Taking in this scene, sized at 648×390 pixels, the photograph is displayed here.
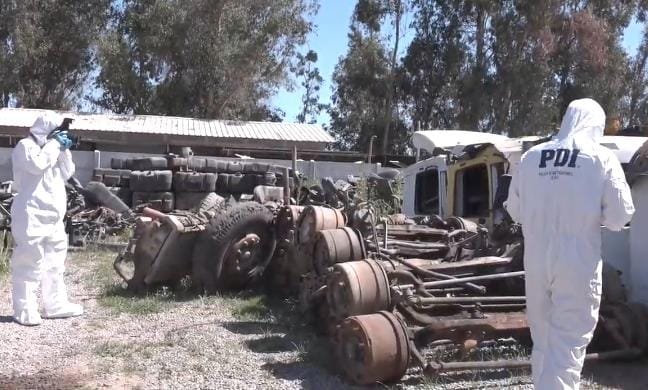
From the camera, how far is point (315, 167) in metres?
19.0

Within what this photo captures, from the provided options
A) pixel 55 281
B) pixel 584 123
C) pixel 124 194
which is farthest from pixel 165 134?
pixel 584 123

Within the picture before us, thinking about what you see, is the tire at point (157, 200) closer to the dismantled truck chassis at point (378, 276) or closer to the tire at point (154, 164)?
the tire at point (154, 164)

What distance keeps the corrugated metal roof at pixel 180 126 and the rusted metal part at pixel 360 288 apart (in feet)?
52.3

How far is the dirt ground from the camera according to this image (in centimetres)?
519

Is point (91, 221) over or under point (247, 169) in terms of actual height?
under

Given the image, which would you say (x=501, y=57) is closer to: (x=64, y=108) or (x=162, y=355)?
Answer: (x=64, y=108)

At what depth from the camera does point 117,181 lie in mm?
15430

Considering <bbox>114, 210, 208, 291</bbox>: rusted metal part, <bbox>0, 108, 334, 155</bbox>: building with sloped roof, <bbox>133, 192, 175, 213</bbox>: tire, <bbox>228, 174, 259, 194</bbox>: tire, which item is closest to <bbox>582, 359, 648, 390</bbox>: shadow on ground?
<bbox>114, 210, 208, 291</bbox>: rusted metal part

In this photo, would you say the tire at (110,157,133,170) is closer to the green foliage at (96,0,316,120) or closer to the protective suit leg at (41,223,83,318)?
the protective suit leg at (41,223,83,318)

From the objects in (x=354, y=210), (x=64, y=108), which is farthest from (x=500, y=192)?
(x=64, y=108)

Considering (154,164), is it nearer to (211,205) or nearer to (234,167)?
(234,167)

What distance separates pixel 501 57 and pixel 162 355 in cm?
2436

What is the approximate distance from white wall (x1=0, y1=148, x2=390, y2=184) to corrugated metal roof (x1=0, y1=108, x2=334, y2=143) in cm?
247

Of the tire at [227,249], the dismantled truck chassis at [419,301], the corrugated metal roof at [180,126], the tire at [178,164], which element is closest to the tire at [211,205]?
the tire at [227,249]
